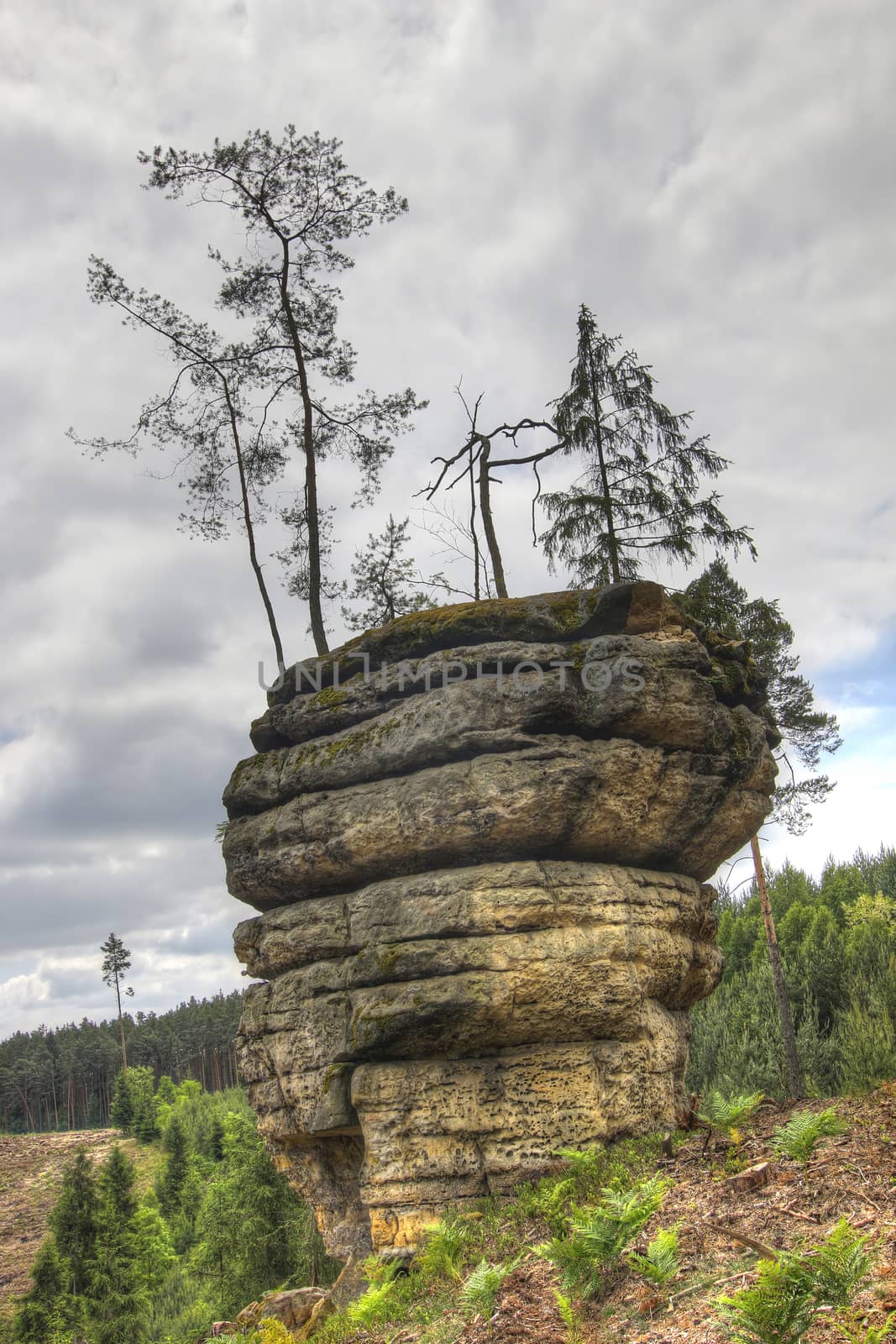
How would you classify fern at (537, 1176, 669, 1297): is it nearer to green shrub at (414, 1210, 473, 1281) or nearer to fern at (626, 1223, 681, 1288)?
fern at (626, 1223, 681, 1288)

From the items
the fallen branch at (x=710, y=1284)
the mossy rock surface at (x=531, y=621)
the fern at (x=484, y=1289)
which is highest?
the mossy rock surface at (x=531, y=621)

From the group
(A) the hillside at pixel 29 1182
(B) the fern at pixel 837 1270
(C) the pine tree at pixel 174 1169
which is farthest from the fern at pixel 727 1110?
(C) the pine tree at pixel 174 1169

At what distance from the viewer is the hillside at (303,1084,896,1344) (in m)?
5.93

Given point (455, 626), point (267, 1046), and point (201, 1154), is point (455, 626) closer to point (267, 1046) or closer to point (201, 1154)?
point (267, 1046)

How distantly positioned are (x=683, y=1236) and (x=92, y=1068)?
11881cm

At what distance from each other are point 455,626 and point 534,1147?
6.84 metres

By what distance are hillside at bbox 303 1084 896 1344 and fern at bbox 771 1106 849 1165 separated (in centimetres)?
9

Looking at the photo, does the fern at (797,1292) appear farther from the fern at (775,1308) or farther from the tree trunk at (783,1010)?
the tree trunk at (783,1010)

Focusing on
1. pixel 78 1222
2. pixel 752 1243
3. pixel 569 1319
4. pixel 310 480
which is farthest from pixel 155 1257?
pixel 752 1243

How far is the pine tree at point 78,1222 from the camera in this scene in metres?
30.5

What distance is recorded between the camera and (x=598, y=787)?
11.3 m

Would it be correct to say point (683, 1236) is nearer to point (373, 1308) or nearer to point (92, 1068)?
point (373, 1308)

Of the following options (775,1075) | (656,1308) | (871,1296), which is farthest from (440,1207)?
(775,1075)

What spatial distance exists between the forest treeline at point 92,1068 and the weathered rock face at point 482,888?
101232 millimetres
